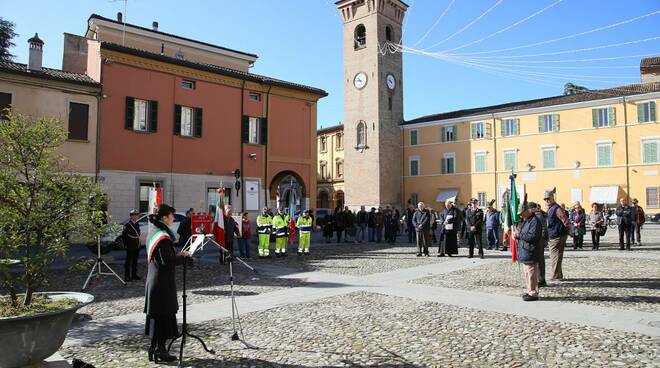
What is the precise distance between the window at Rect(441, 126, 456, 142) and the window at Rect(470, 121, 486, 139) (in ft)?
6.35

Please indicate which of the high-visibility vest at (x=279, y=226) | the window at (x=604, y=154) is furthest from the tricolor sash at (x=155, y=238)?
the window at (x=604, y=154)

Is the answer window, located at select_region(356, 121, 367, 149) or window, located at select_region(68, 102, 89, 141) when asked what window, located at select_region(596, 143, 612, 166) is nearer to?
window, located at select_region(356, 121, 367, 149)

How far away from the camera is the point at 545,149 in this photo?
42.8 meters

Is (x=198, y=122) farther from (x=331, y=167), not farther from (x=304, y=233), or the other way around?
(x=331, y=167)

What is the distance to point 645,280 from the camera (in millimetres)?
10305

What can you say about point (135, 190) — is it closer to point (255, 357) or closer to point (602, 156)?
point (255, 357)

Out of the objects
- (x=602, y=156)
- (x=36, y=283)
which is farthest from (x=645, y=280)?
(x=602, y=156)

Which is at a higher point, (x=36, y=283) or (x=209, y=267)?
(x=36, y=283)

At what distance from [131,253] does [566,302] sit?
9.44 metres

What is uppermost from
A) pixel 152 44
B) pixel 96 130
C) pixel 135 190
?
pixel 152 44

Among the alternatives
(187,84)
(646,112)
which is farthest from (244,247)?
(646,112)

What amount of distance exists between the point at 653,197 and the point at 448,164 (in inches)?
696

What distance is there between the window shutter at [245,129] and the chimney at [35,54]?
387 inches

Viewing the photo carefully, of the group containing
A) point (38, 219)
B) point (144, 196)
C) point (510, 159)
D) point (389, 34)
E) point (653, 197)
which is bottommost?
point (38, 219)
